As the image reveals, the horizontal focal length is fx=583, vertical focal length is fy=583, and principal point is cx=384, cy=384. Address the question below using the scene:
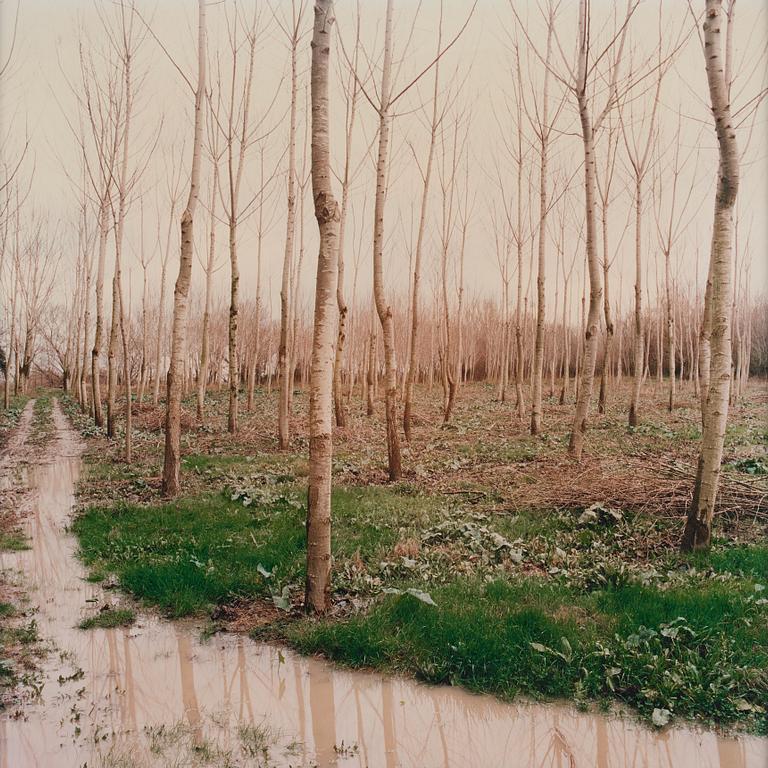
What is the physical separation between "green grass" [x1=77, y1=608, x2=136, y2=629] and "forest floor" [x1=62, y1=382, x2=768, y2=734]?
29 mm

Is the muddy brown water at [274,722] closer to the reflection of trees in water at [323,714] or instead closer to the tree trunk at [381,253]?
the reflection of trees in water at [323,714]

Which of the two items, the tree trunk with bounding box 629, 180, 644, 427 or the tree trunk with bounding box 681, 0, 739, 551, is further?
the tree trunk with bounding box 629, 180, 644, 427

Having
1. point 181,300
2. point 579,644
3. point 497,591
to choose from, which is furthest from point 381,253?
point 579,644

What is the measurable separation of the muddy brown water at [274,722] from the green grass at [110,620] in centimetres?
19

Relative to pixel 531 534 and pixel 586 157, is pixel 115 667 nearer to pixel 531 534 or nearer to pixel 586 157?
pixel 531 534

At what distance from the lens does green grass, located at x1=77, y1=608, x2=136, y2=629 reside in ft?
15.0

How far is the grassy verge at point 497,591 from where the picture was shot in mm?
3564

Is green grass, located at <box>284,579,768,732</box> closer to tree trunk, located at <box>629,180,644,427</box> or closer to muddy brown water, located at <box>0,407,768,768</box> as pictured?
muddy brown water, located at <box>0,407,768,768</box>

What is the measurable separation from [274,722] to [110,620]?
2.01 metres

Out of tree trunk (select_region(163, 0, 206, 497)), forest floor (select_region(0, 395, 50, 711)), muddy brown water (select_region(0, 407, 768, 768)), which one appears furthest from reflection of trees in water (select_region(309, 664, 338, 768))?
tree trunk (select_region(163, 0, 206, 497))

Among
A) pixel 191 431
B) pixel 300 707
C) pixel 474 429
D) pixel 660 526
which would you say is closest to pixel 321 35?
pixel 300 707

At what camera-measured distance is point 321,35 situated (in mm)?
4434

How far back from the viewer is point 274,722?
3355 millimetres

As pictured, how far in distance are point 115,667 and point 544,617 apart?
2.98 meters
